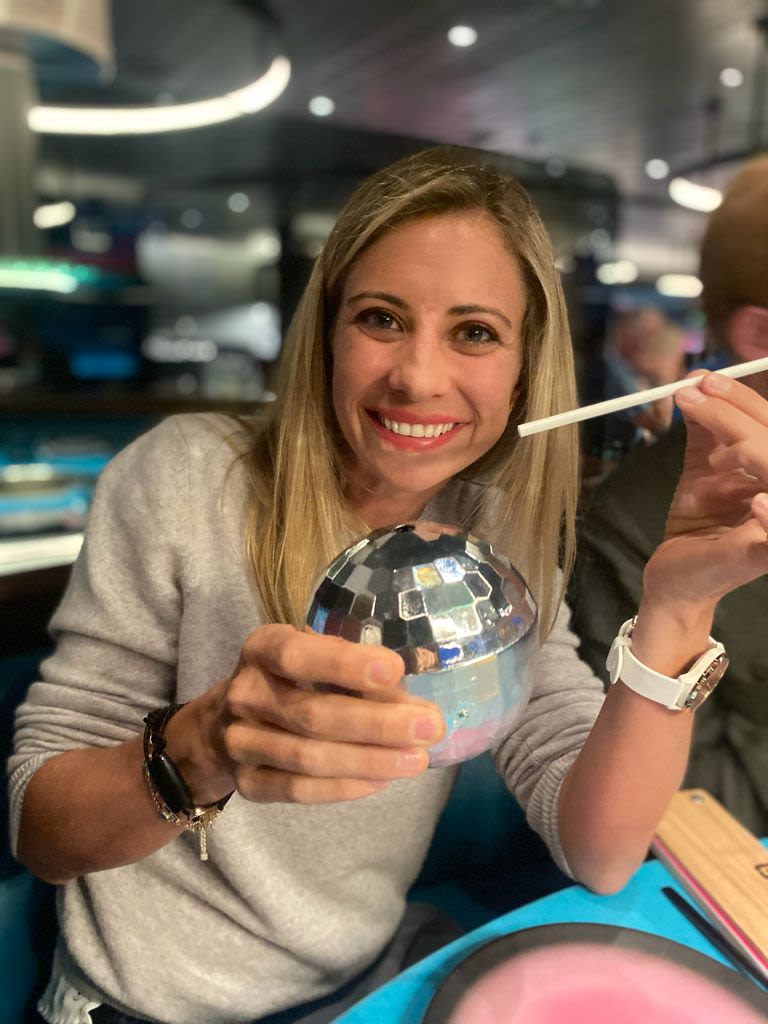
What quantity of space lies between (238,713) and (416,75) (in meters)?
4.99

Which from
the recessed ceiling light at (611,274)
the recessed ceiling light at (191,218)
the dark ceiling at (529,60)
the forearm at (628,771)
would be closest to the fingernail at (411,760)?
the forearm at (628,771)

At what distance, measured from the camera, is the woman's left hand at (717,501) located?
0.58m

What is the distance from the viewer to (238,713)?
1.94 feet

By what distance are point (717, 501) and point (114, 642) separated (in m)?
0.65

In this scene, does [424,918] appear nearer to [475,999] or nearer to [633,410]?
[475,999]

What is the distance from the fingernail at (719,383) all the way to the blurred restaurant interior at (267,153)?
0.64ft

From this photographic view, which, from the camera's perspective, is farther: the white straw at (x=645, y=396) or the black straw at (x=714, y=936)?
the black straw at (x=714, y=936)

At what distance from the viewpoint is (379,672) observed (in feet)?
1.58

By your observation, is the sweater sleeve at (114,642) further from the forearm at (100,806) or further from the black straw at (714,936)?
the black straw at (714,936)

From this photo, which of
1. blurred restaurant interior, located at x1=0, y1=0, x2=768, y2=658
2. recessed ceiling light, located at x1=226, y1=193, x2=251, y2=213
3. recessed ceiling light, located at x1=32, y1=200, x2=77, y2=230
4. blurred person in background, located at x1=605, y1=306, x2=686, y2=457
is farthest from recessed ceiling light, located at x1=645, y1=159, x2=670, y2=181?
recessed ceiling light, located at x1=32, y1=200, x2=77, y2=230

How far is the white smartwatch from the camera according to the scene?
2.30 feet

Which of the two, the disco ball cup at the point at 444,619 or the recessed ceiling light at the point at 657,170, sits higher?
the recessed ceiling light at the point at 657,170

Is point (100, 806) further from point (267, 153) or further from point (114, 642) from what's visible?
point (267, 153)

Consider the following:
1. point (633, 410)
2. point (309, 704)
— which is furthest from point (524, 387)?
point (309, 704)
